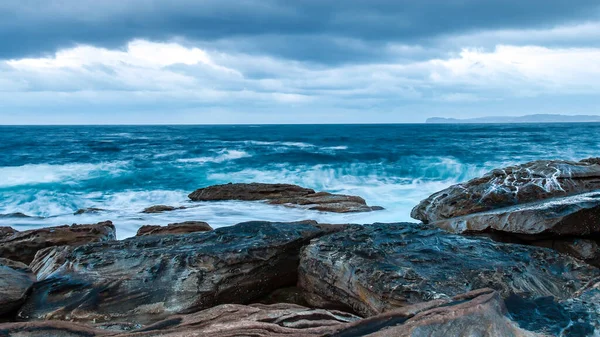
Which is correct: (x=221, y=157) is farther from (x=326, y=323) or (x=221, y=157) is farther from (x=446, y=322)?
(x=446, y=322)

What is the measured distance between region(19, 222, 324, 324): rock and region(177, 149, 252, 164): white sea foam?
20.3 m

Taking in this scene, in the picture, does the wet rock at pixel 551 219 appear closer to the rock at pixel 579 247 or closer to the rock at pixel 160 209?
the rock at pixel 579 247

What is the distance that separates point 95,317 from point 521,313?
2.80 m

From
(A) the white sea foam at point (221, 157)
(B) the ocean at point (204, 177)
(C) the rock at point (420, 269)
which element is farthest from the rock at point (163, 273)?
(A) the white sea foam at point (221, 157)

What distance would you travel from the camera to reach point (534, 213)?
5328 mm

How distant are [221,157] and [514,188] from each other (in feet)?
70.5

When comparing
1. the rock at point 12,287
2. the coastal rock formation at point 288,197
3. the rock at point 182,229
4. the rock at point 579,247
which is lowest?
the coastal rock formation at point 288,197

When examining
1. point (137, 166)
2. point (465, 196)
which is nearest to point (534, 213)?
point (465, 196)

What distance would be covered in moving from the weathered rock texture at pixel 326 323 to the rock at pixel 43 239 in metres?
3.48

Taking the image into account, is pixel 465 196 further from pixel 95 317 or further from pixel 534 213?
pixel 95 317

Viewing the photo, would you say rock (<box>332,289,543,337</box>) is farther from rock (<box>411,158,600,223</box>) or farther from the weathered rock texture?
rock (<box>411,158,600,223</box>)

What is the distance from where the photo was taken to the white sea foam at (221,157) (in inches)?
984

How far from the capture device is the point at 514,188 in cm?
659

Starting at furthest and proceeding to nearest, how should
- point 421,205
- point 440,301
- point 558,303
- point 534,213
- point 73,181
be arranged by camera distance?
point 73,181 → point 421,205 → point 534,213 → point 558,303 → point 440,301
